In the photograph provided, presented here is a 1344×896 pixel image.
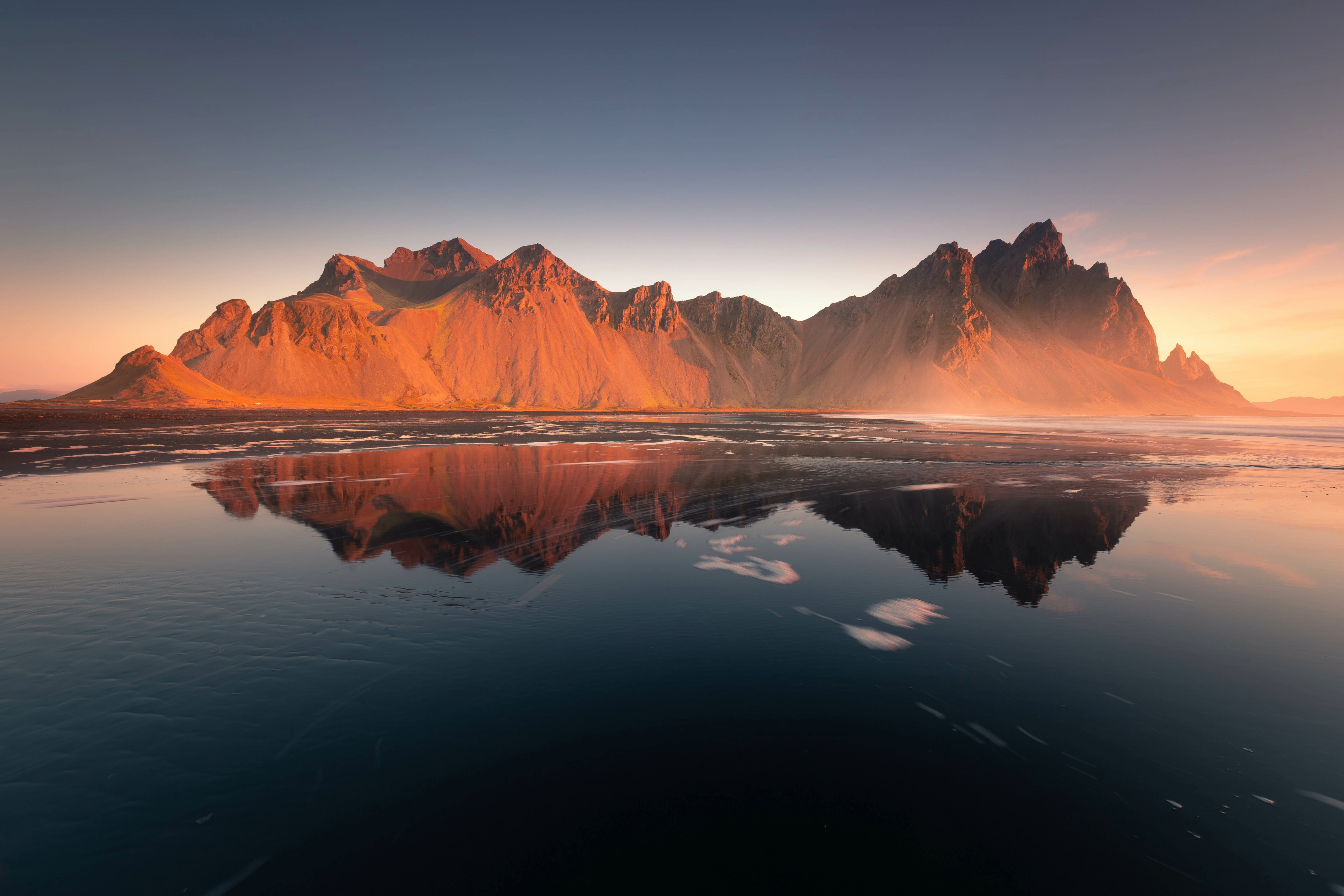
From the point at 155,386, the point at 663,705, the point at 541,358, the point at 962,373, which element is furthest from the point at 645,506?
the point at 962,373

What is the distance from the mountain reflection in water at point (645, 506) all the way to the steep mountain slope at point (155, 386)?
4453 inches

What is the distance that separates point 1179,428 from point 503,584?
365 feet

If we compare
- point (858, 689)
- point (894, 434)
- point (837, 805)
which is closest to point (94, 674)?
point (837, 805)

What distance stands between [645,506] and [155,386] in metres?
140

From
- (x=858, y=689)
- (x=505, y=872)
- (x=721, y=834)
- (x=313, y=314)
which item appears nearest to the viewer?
(x=505, y=872)

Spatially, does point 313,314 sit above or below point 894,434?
above

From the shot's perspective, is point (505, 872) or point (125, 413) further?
point (125, 413)

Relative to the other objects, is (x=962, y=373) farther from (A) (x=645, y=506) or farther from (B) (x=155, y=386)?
(B) (x=155, y=386)

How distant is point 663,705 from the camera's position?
629 cm

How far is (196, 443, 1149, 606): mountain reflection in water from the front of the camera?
1265 centimetres

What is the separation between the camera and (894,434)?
59438mm

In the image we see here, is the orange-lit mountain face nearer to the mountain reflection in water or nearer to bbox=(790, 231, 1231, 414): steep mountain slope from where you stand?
bbox=(790, 231, 1231, 414): steep mountain slope

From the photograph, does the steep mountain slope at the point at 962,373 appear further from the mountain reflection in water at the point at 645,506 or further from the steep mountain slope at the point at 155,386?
the steep mountain slope at the point at 155,386

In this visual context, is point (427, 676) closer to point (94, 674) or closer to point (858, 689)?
point (94, 674)
